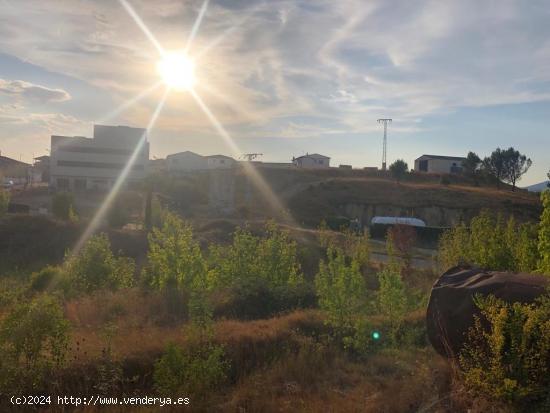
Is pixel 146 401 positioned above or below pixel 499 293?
below

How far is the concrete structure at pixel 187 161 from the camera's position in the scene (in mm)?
81950

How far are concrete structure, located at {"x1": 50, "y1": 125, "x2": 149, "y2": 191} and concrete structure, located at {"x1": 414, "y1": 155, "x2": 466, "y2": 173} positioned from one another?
3933 centimetres

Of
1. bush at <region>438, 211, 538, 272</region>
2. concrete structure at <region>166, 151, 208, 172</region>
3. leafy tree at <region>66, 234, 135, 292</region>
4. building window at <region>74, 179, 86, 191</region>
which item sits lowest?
leafy tree at <region>66, 234, 135, 292</region>

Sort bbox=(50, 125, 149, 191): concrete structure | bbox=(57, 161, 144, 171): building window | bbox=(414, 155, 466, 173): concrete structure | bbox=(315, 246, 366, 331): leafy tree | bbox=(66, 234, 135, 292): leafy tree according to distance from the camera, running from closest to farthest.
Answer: bbox=(315, 246, 366, 331): leafy tree, bbox=(66, 234, 135, 292): leafy tree, bbox=(50, 125, 149, 191): concrete structure, bbox=(57, 161, 144, 171): building window, bbox=(414, 155, 466, 173): concrete structure

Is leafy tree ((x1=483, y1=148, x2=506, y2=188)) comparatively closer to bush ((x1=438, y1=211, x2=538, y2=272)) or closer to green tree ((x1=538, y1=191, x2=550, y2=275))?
bush ((x1=438, y1=211, x2=538, y2=272))

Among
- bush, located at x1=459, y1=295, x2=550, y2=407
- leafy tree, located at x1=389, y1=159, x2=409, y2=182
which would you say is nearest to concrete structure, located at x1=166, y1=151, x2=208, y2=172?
leafy tree, located at x1=389, y1=159, x2=409, y2=182

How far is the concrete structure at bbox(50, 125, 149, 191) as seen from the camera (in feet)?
226

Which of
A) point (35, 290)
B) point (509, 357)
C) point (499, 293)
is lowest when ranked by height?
point (35, 290)

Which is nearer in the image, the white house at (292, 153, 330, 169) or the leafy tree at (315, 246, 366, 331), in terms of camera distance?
the leafy tree at (315, 246, 366, 331)

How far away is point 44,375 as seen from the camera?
6.21 meters

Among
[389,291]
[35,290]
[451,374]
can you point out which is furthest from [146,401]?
[35,290]

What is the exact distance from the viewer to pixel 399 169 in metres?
61.7

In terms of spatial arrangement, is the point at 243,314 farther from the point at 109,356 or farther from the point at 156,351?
the point at 109,356

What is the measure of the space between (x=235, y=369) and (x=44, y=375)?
2448mm
